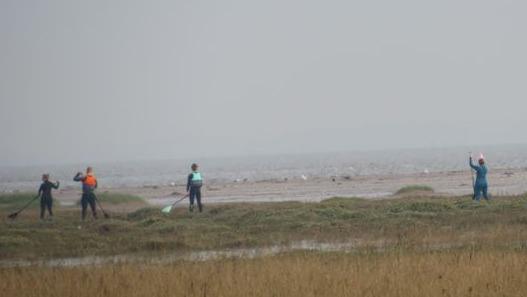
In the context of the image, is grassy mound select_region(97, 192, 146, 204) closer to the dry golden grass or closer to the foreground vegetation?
the foreground vegetation

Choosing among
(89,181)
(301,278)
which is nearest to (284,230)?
(89,181)

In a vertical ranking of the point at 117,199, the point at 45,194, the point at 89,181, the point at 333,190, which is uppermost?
the point at 89,181

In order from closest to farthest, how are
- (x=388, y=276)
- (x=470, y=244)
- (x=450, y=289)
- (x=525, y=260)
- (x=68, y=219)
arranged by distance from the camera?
1. (x=450, y=289)
2. (x=388, y=276)
3. (x=525, y=260)
4. (x=470, y=244)
5. (x=68, y=219)

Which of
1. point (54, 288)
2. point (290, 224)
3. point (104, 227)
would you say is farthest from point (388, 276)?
point (104, 227)

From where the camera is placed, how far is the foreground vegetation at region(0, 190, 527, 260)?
67.5 feet

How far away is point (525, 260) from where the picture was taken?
14.1 m

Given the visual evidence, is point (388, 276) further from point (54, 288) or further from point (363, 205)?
point (363, 205)

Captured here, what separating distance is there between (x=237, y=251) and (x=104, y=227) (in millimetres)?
6901

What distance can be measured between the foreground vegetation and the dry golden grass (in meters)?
3.39

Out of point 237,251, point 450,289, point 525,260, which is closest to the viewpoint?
point 450,289

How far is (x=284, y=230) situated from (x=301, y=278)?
10.5 m

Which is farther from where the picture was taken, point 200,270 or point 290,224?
point 290,224

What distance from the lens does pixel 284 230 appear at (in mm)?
24094

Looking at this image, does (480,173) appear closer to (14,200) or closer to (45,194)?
(45,194)
